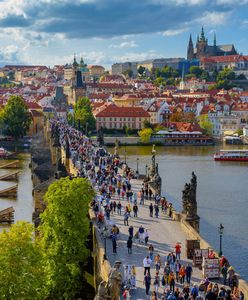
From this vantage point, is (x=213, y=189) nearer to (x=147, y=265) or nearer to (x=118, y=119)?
(x=147, y=265)

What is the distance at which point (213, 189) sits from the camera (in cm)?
4228

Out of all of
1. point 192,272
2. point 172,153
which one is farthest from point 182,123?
point 192,272

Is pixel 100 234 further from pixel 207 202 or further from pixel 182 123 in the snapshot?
pixel 182 123

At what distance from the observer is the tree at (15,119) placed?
77.6 m

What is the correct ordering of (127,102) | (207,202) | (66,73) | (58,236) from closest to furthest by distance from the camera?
(58,236)
(207,202)
(127,102)
(66,73)

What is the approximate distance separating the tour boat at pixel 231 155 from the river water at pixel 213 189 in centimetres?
94

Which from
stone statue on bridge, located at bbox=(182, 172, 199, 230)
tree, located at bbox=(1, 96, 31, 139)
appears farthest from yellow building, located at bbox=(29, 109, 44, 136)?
stone statue on bridge, located at bbox=(182, 172, 199, 230)

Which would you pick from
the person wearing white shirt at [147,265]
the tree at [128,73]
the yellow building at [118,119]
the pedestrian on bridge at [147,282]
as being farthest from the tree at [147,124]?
the tree at [128,73]

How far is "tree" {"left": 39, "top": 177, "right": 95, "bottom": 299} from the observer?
18.3 m

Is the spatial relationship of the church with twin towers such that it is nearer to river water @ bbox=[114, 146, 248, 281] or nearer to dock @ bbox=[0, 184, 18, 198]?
river water @ bbox=[114, 146, 248, 281]

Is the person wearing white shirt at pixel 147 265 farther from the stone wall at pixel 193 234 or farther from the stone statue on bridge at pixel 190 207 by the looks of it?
the stone statue on bridge at pixel 190 207

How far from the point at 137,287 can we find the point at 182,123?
242ft

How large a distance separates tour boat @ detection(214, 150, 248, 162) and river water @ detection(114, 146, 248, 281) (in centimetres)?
94

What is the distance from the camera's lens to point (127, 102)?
111 meters
